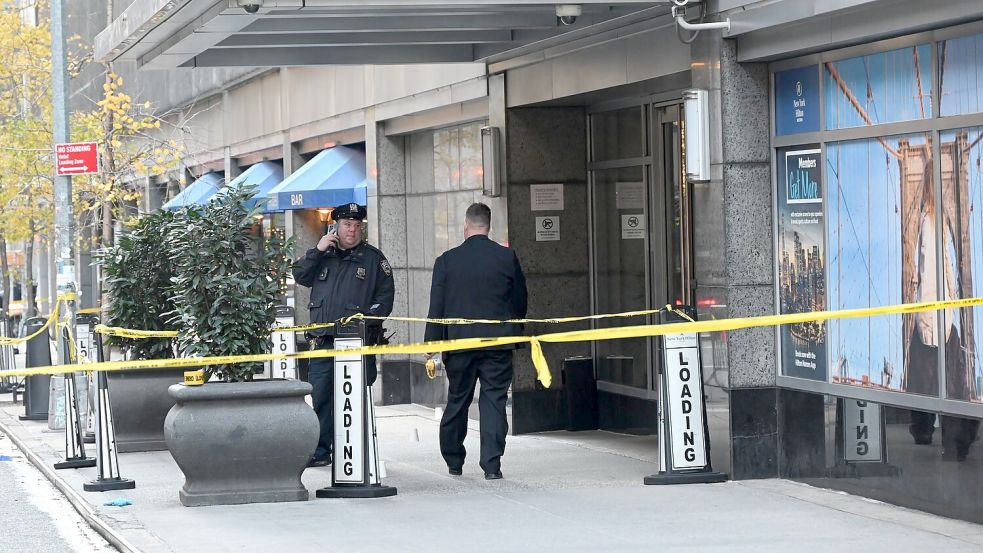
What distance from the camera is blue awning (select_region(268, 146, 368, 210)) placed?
1809 centimetres

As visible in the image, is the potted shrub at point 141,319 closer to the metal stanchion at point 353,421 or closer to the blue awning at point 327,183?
the metal stanchion at point 353,421

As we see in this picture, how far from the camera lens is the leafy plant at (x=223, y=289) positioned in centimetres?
994

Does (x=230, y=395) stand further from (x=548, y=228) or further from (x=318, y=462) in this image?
(x=548, y=228)

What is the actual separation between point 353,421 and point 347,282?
6.50 feet

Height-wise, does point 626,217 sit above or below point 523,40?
below

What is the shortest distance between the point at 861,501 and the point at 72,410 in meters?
6.28

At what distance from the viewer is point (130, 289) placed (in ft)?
43.9

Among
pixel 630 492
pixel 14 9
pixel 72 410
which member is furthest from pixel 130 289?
pixel 14 9

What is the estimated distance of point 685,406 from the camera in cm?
983

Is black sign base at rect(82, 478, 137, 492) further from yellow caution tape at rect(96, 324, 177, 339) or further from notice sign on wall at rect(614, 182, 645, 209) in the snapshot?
notice sign on wall at rect(614, 182, 645, 209)

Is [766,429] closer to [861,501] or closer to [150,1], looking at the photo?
[861,501]

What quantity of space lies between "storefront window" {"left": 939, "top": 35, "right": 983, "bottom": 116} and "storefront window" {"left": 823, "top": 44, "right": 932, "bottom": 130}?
14cm

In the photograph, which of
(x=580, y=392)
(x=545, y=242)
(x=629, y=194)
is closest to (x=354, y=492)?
(x=545, y=242)

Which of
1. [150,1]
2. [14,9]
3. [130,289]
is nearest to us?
[150,1]
